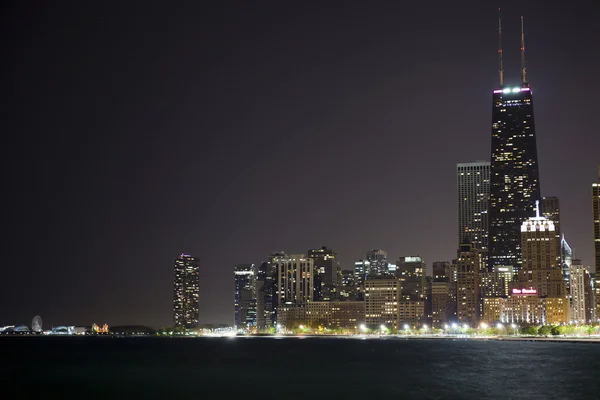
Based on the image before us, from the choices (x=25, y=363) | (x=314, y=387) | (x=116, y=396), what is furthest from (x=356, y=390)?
(x=25, y=363)

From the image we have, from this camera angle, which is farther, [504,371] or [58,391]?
[504,371]

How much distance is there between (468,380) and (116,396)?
5058cm

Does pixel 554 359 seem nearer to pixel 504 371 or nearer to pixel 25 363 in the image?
pixel 504 371

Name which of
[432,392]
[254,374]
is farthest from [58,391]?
[432,392]

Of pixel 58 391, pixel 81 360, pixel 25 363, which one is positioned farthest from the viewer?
pixel 81 360

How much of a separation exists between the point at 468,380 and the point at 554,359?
169 feet

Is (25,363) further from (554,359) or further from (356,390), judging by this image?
(554,359)

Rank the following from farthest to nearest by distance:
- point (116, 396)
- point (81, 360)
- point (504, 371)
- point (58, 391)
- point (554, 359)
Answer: point (81, 360), point (554, 359), point (504, 371), point (58, 391), point (116, 396)

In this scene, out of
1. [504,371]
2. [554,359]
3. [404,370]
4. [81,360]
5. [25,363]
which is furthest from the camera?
[81,360]

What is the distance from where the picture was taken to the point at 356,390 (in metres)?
112

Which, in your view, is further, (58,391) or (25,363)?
(25,363)

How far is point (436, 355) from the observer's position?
192m

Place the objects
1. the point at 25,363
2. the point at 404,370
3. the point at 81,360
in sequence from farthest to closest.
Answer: the point at 81,360, the point at 25,363, the point at 404,370

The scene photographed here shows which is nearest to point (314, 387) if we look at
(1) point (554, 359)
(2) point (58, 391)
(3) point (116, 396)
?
(3) point (116, 396)
